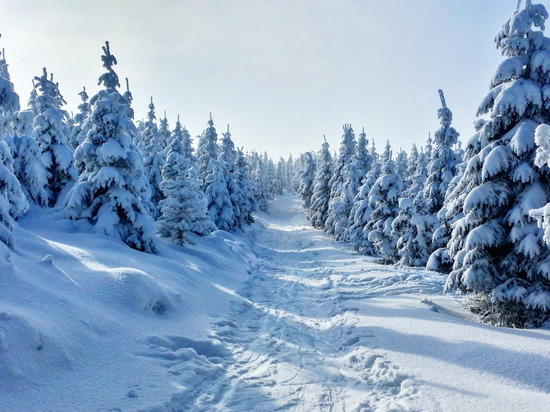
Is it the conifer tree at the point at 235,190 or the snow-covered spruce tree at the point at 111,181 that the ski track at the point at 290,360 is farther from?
the conifer tree at the point at 235,190

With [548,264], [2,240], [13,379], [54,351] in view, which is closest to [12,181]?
[2,240]

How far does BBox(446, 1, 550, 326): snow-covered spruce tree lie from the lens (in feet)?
32.8

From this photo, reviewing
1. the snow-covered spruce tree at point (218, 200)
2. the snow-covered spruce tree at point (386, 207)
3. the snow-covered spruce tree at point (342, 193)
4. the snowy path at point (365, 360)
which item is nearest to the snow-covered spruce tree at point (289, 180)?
the snow-covered spruce tree at point (342, 193)

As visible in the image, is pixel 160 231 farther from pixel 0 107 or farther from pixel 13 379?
pixel 13 379

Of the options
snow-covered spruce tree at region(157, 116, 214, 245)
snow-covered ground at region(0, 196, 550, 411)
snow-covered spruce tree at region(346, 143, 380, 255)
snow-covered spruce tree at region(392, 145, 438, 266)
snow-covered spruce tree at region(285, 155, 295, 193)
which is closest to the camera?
snow-covered ground at region(0, 196, 550, 411)

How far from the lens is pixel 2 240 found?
905cm

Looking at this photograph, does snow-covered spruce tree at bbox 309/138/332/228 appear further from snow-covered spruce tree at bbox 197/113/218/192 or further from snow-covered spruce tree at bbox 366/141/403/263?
snow-covered spruce tree at bbox 366/141/403/263

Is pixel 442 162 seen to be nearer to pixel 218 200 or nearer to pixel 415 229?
pixel 415 229

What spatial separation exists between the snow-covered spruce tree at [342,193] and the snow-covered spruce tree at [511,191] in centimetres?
2864

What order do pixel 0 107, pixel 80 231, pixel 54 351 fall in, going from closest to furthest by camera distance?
pixel 54 351 → pixel 0 107 → pixel 80 231

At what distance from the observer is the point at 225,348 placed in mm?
9086

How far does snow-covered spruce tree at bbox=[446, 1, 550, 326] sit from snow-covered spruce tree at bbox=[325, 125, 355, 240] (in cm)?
2864

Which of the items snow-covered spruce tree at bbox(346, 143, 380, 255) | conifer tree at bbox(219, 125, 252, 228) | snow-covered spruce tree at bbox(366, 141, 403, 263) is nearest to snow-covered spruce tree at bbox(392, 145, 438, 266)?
snow-covered spruce tree at bbox(366, 141, 403, 263)

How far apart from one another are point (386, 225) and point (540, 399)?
68.2 feet
